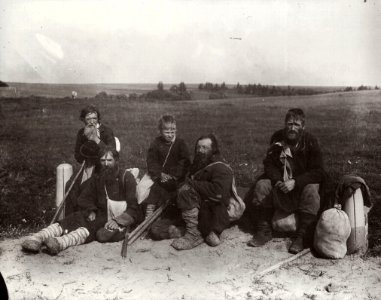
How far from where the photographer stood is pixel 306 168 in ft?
14.6

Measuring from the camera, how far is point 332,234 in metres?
4.09

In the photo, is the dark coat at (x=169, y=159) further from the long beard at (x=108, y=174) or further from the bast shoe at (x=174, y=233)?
the bast shoe at (x=174, y=233)

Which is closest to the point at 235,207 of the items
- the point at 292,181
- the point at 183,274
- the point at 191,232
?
the point at 191,232

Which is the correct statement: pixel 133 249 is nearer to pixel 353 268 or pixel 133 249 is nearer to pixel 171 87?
pixel 353 268

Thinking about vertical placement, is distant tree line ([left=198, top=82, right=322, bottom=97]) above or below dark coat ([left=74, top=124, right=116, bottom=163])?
above

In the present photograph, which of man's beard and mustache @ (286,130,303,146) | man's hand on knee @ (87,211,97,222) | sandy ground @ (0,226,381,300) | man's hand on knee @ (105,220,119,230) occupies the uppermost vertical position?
man's beard and mustache @ (286,130,303,146)

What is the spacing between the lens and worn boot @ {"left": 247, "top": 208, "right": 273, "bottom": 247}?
443 centimetres

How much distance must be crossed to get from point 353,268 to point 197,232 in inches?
60.0

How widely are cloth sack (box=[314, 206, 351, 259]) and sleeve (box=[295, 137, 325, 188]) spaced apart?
35 cm

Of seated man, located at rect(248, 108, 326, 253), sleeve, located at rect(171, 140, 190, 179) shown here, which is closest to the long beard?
sleeve, located at rect(171, 140, 190, 179)

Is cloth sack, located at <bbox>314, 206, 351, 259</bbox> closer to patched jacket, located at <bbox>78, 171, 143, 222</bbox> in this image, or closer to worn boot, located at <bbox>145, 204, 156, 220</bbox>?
worn boot, located at <bbox>145, 204, 156, 220</bbox>

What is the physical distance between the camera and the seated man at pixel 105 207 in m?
4.51

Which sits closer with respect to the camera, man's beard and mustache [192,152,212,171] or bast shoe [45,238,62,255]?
bast shoe [45,238,62,255]

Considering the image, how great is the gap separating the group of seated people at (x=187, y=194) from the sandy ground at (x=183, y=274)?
0.14 metres
